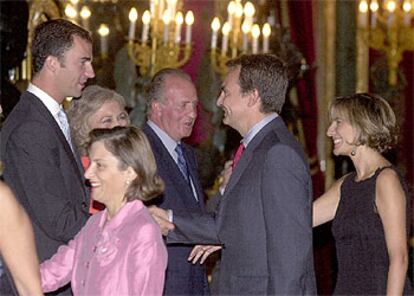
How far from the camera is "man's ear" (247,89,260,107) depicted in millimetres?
4520

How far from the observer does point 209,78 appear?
8.63m

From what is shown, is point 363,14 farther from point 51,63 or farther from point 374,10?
point 51,63

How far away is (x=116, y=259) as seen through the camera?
3652mm

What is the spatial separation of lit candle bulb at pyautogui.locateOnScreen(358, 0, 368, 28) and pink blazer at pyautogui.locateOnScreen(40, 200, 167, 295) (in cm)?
531

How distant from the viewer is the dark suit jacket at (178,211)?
16.4 feet

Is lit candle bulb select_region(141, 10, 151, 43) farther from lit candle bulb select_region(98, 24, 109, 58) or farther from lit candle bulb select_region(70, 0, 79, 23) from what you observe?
lit candle bulb select_region(70, 0, 79, 23)

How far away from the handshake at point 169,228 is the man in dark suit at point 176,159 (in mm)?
83

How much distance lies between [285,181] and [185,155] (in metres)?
1.22

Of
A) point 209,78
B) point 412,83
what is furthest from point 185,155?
point 412,83

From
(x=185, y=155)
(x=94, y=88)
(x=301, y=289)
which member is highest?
(x=94, y=88)

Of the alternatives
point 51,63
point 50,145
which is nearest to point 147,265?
point 50,145

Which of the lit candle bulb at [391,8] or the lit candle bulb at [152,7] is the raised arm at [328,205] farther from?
the lit candle bulb at [391,8]

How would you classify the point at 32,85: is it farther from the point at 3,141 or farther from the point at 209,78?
the point at 209,78

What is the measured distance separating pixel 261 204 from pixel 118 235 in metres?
0.81
